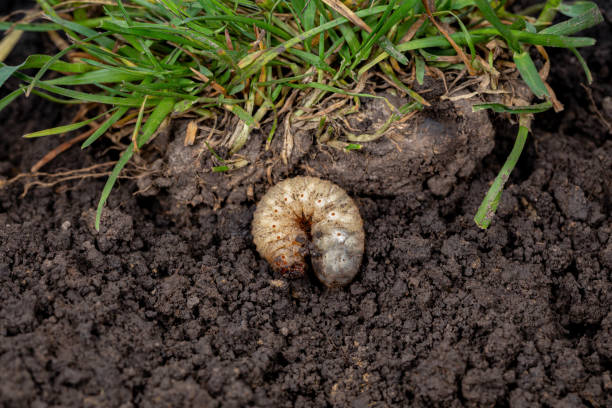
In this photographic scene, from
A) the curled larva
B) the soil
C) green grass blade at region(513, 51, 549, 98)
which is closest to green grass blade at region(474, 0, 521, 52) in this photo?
green grass blade at region(513, 51, 549, 98)

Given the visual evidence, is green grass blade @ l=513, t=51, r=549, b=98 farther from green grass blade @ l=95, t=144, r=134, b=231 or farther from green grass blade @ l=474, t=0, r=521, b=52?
green grass blade @ l=95, t=144, r=134, b=231

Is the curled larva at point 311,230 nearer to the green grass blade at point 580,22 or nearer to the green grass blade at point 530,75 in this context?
the green grass blade at point 530,75

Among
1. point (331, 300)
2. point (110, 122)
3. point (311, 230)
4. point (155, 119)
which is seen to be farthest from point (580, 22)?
point (110, 122)

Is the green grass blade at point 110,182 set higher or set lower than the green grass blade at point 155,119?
lower

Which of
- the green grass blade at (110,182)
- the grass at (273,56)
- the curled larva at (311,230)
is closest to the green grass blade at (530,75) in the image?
the grass at (273,56)

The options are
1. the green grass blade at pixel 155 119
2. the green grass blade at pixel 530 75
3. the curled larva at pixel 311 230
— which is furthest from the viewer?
the green grass blade at pixel 155 119

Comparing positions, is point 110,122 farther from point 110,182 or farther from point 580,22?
point 580,22
